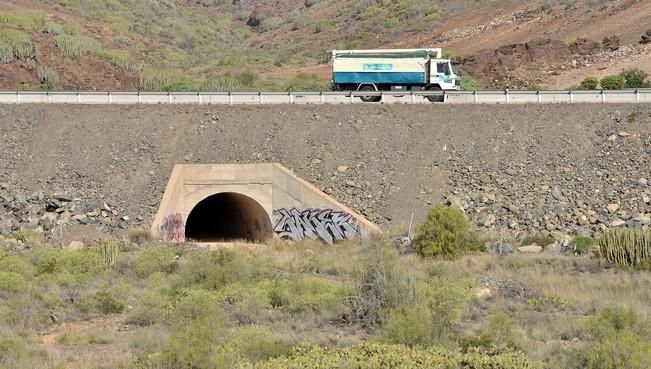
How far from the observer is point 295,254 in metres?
35.5

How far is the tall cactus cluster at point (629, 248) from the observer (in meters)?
30.9

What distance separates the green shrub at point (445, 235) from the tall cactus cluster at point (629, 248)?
4.54 meters

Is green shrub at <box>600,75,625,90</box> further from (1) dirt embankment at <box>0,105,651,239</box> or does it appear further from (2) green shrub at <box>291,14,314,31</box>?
(2) green shrub at <box>291,14,314,31</box>

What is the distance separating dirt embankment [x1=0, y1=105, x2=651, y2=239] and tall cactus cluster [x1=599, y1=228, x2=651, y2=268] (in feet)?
11.2

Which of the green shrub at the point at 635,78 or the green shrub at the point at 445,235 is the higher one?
the green shrub at the point at 635,78

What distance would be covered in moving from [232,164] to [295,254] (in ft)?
19.0

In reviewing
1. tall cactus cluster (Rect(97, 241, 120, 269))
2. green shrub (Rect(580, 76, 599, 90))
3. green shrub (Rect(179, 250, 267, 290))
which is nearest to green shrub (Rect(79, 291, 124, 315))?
green shrub (Rect(179, 250, 267, 290))

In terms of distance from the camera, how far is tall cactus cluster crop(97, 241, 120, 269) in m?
32.1

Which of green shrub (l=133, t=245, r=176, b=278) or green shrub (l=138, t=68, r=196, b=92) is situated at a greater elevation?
green shrub (l=138, t=68, r=196, b=92)

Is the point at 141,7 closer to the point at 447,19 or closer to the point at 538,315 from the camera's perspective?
the point at 447,19

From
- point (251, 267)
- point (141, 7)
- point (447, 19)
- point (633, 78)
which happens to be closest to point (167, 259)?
point (251, 267)

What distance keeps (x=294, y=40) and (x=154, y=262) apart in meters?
72.4

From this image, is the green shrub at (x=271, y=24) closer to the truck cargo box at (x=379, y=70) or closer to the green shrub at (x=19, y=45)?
the green shrub at (x=19, y=45)

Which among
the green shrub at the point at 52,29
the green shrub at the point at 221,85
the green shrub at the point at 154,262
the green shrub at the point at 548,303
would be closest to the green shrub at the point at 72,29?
the green shrub at the point at 52,29
